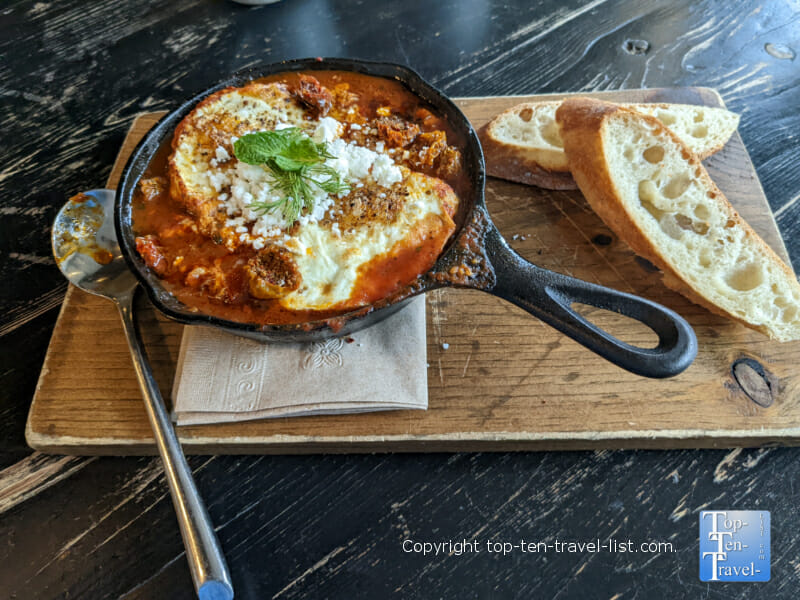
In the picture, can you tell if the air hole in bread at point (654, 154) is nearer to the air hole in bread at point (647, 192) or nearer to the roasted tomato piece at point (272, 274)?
the air hole in bread at point (647, 192)

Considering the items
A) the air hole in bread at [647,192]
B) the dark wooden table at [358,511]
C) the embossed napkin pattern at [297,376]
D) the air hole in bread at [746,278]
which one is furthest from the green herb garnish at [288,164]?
the air hole in bread at [746,278]

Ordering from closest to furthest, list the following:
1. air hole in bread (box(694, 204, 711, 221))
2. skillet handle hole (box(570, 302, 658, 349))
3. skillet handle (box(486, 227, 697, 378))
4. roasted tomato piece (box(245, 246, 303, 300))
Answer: skillet handle (box(486, 227, 697, 378))
roasted tomato piece (box(245, 246, 303, 300))
skillet handle hole (box(570, 302, 658, 349))
air hole in bread (box(694, 204, 711, 221))

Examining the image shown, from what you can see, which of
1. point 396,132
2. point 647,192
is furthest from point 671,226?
point 396,132

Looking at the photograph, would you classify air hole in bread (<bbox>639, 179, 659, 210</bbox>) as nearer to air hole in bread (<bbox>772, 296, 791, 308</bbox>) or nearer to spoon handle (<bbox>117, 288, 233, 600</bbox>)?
air hole in bread (<bbox>772, 296, 791, 308</bbox>)

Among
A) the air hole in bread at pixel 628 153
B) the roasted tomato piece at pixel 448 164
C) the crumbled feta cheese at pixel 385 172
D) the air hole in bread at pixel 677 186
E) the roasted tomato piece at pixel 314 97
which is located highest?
the roasted tomato piece at pixel 314 97

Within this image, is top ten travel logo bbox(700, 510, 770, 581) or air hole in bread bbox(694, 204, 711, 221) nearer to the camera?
top ten travel logo bbox(700, 510, 770, 581)

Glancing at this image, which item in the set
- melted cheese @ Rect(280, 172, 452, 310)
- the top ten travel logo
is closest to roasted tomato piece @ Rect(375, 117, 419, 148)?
melted cheese @ Rect(280, 172, 452, 310)

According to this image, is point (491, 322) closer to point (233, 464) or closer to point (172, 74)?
point (233, 464)
